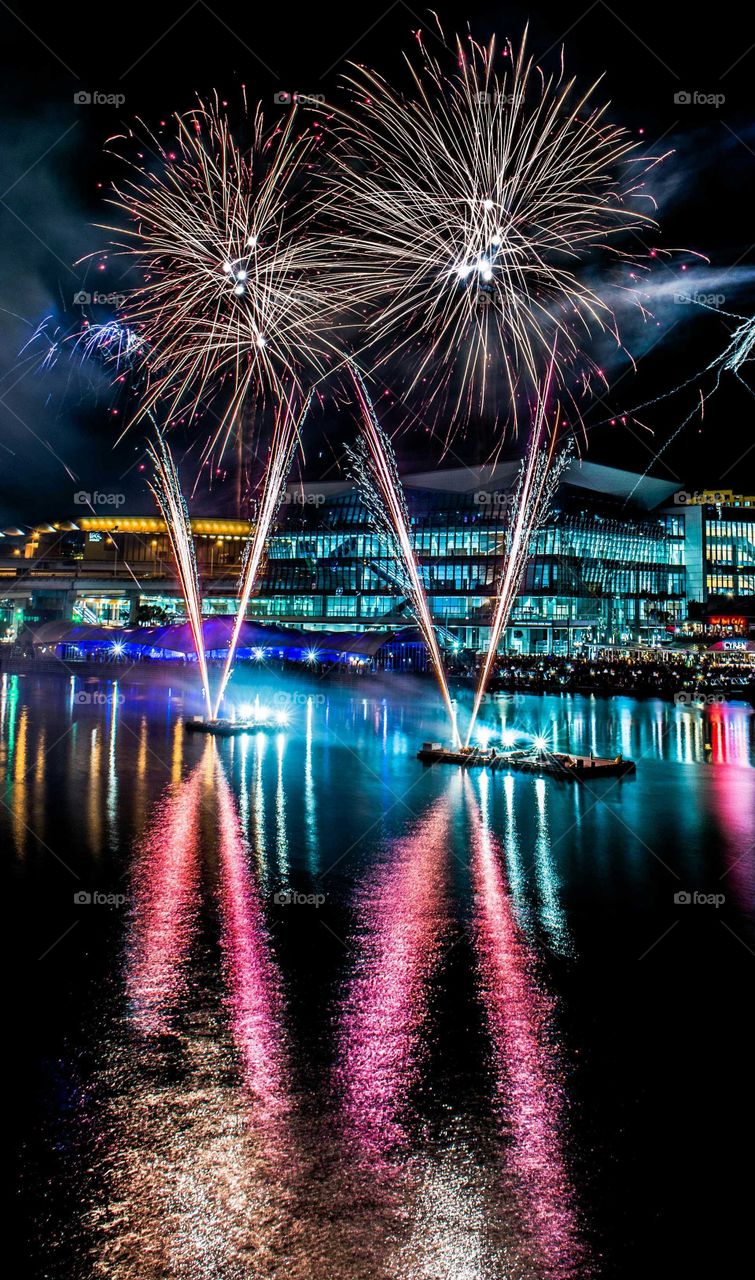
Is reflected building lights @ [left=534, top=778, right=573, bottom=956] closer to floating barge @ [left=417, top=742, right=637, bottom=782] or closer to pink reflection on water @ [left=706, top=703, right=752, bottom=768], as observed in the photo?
floating barge @ [left=417, top=742, right=637, bottom=782]

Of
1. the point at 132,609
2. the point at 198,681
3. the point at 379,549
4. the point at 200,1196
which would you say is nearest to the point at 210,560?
the point at 132,609

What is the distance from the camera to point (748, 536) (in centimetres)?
10875

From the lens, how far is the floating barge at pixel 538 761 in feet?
68.8

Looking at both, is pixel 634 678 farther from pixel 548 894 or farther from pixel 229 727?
pixel 548 894

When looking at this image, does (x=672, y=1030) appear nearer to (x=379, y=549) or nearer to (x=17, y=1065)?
(x=17, y=1065)

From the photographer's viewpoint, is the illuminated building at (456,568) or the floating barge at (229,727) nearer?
the floating barge at (229,727)

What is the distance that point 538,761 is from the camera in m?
21.9
